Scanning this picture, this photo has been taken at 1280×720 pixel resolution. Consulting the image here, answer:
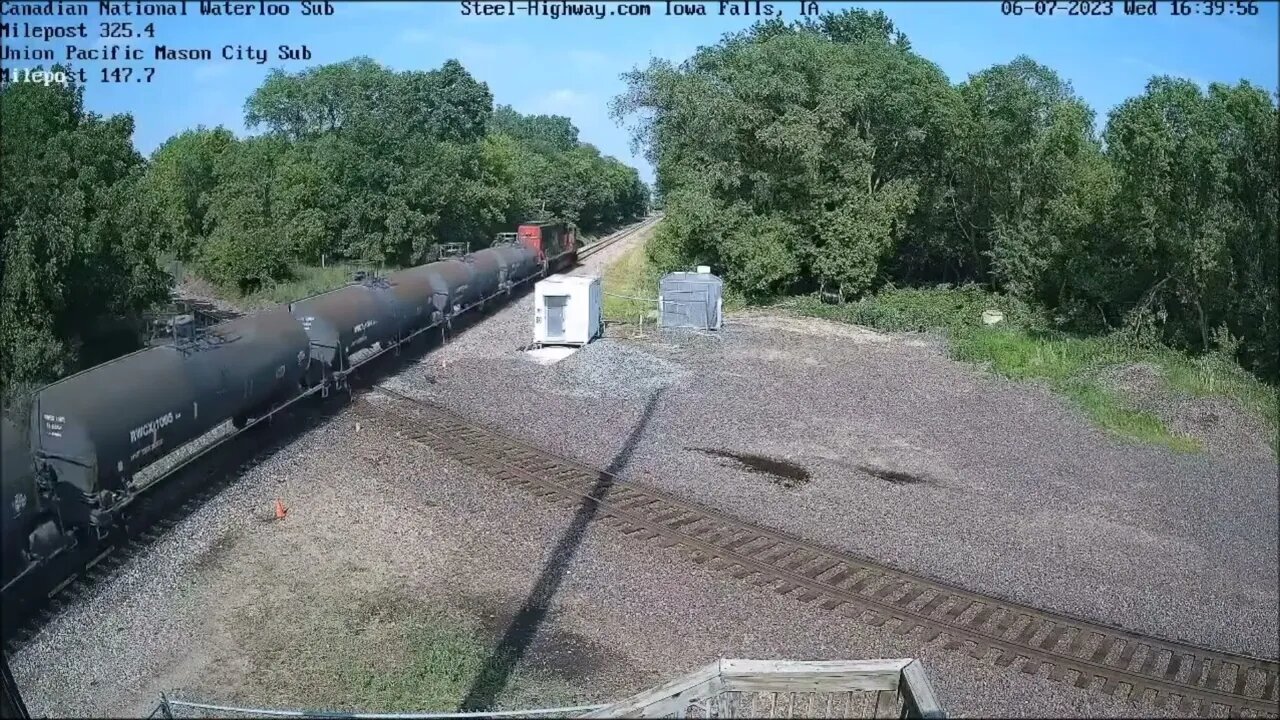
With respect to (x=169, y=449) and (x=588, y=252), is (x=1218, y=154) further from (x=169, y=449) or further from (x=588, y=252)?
(x=588, y=252)

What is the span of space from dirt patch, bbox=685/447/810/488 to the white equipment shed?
27.8ft

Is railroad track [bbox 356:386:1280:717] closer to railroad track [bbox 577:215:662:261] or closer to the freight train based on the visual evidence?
the freight train

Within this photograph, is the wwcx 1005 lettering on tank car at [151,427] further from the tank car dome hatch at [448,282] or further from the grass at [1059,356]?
the grass at [1059,356]

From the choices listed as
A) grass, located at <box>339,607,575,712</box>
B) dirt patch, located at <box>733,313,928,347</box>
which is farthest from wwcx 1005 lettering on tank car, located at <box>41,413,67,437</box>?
dirt patch, located at <box>733,313,928,347</box>

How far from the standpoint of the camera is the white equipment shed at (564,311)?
77.6ft

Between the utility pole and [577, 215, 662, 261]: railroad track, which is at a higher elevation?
[577, 215, 662, 261]: railroad track

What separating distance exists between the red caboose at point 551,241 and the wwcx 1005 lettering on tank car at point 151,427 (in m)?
23.6

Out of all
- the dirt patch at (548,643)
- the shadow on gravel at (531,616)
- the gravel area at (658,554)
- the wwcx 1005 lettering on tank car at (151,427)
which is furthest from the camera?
the wwcx 1005 lettering on tank car at (151,427)

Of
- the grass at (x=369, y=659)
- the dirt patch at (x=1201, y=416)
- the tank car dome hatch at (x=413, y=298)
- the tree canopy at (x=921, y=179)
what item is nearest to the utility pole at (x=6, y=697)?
the grass at (x=369, y=659)

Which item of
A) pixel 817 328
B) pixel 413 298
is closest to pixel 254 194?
pixel 413 298

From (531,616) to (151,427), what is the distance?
554 cm

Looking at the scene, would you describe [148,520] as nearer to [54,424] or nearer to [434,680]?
[54,424]

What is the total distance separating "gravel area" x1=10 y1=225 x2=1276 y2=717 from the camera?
A: 8.91 metres

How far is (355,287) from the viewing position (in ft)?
63.6
